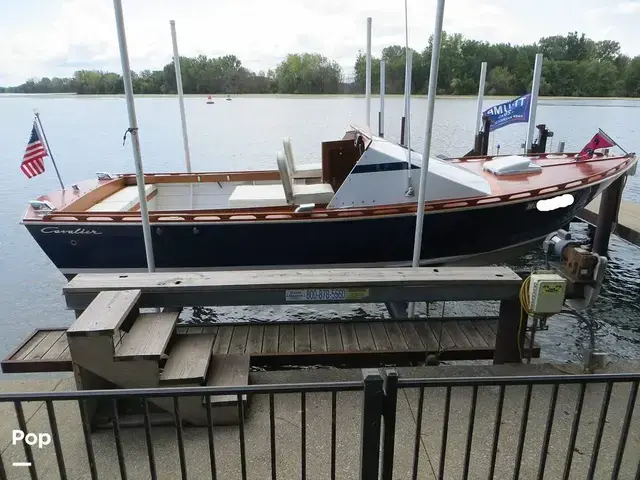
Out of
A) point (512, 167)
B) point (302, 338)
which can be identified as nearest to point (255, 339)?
point (302, 338)

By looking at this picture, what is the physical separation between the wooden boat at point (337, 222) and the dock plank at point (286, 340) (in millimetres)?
2049

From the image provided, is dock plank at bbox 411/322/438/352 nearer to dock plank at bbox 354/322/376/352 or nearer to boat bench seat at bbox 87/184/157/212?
dock plank at bbox 354/322/376/352

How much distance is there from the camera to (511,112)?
432 inches

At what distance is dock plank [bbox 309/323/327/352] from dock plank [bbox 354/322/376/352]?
0.33 metres

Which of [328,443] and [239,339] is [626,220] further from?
[328,443]

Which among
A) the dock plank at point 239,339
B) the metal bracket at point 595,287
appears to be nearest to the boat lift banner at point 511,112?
the metal bracket at point 595,287

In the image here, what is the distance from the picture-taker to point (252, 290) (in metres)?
3.78

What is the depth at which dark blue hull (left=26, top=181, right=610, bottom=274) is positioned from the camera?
259 inches

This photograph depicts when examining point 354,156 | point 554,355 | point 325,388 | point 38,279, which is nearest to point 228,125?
point 38,279

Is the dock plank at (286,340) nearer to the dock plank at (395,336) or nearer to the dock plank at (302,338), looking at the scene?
the dock plank at (302,338)

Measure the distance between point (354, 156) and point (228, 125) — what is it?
3472 cm

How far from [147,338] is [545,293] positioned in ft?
9.78

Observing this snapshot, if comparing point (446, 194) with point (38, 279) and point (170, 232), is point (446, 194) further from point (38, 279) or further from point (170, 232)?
point (38, 279)

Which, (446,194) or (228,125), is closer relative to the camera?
(446,194)
